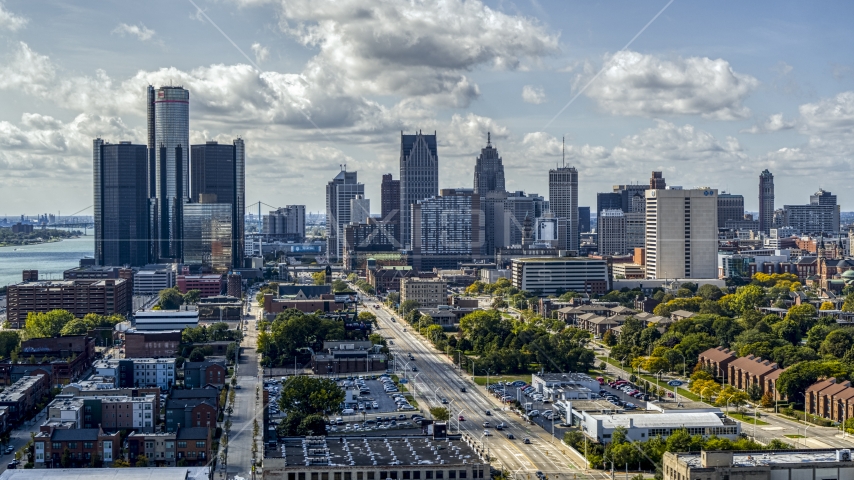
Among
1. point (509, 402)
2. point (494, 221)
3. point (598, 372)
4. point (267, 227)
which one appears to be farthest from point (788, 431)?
point (267, 227)

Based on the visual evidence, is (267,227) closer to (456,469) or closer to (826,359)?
(826,359)

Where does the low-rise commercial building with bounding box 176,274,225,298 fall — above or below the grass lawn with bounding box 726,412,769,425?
above

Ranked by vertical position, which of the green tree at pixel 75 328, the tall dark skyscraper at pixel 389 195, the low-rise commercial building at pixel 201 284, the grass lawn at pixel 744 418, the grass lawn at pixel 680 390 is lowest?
the grass lawn at pixel 744 418

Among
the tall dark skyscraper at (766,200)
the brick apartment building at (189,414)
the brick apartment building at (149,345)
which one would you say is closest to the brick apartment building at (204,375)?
the brick apartment building at (189,414)

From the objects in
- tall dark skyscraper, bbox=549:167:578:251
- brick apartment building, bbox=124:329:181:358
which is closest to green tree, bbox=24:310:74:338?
brick apartment building, bbox=124:329:181:358

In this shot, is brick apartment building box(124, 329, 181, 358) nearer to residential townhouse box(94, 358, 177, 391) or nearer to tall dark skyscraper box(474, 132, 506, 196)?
residential townhouse box(94, 358, 177, 391)

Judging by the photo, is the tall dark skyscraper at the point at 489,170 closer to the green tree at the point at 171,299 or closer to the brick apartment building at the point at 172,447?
the green tree at the point at 171,299
